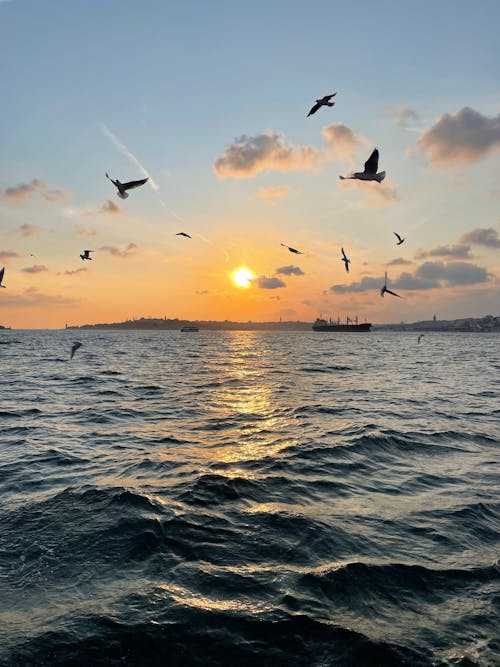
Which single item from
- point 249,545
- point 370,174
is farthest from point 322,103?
point 249,545

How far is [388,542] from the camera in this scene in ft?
23.2

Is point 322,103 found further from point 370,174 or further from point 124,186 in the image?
point 124,186

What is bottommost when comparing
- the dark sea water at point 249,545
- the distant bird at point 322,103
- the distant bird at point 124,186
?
the dark sea water at point 249,545

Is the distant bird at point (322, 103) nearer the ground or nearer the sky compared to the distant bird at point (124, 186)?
nearer the sky

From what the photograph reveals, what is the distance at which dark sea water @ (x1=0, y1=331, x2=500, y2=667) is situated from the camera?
4.74 metres

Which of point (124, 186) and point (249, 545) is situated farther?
point (124, 186)

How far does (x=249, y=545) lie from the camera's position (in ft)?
22.4

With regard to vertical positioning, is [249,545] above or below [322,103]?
below

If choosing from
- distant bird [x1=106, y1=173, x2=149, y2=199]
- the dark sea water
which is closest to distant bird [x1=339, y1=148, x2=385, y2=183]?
distant bird [x1=106, y1=173, x2=149, y2=199]

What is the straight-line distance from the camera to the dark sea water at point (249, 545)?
4738 millimetres

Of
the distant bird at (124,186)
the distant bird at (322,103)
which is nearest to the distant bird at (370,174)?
the distant bird at (322,103)

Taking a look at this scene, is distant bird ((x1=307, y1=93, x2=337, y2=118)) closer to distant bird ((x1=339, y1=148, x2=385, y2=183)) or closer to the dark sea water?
distant bird ((x1=339, y1=148, x2=385, y2=183))

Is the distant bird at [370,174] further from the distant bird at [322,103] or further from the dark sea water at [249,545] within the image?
the dark sea water at [249,545]

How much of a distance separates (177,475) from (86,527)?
3.06m
